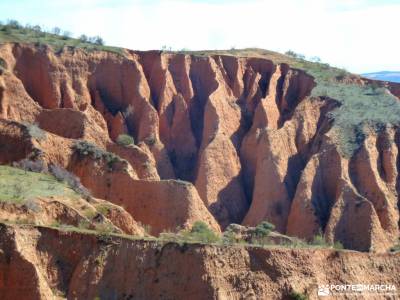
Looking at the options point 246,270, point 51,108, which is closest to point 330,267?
point 246,270

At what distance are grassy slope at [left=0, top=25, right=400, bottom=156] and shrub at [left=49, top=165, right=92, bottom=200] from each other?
16177 mm

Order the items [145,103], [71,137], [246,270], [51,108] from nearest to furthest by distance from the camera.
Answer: [246,270], [71,137], [51,108], [145,103]

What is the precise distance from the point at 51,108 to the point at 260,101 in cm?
1275

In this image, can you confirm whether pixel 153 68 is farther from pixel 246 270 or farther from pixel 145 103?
pixel 246 270

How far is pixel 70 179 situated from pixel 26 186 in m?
3.93

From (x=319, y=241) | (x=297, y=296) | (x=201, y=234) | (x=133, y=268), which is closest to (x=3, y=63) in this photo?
(x=319, y=241)

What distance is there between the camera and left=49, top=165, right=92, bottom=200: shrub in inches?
2210

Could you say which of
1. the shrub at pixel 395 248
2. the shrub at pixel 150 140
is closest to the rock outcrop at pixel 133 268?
the shrub at pixel 395 248

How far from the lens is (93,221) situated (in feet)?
170

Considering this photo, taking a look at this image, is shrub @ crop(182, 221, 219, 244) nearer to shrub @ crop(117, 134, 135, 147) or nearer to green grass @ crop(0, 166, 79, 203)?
green grass @ crop(0, 166, 79, 203)

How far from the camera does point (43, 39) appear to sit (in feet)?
253

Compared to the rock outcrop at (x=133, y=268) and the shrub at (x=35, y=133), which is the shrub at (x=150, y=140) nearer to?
the shrub at (x=35, y=133)

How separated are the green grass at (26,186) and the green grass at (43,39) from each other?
18134 mm

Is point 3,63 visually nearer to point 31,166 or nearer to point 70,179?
point 31,166
